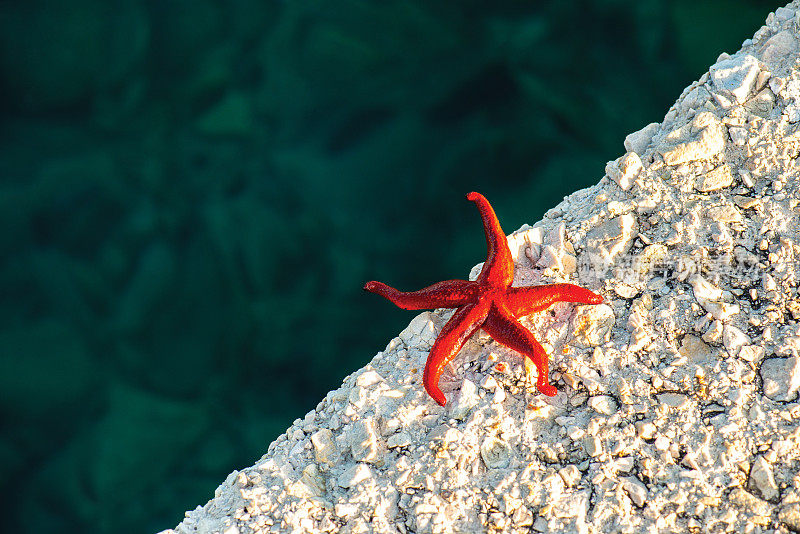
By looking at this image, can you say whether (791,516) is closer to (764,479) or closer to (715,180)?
(764,479)

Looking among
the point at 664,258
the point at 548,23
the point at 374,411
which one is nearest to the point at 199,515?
the point at 374,411

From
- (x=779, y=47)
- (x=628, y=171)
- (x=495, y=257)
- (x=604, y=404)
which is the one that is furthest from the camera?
(x=779, y=47)

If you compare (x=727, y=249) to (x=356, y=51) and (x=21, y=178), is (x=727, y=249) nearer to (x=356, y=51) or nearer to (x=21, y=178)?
(x=356, y=51)

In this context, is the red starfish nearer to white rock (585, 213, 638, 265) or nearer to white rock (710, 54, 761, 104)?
white rock (585, 213, 638, 265)

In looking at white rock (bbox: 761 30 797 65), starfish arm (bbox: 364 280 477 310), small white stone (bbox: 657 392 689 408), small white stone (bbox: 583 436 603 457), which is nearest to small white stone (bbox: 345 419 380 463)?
starfish arm (bbox: 364 280 477 310)

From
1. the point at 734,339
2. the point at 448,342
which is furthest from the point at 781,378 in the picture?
the point at 448,342
